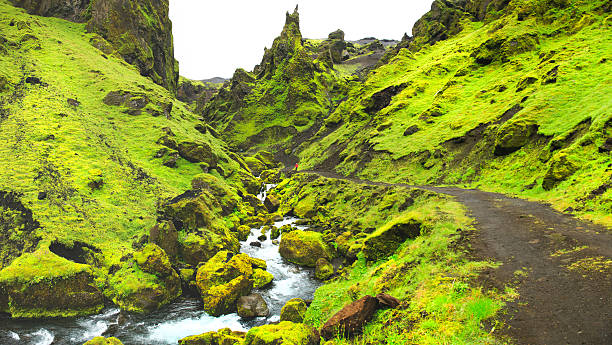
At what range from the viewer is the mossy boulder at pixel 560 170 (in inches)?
708

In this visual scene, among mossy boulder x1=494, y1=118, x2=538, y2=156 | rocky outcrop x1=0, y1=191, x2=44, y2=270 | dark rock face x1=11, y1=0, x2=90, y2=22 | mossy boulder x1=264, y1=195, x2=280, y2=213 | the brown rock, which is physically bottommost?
mossy boulder x1=264, y1=195, x2=280, y2=213

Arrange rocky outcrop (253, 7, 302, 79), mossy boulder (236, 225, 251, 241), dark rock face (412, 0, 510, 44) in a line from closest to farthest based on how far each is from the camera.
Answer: mossy boulder (236, 225, 251, 241) < dark rock face (412, 0, 510, 44) < rocky outcrop (253, 7, 302, 79)

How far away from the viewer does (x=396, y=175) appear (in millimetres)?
40000

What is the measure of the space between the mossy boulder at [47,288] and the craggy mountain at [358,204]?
111mm

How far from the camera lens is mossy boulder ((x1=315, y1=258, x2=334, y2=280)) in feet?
79.9

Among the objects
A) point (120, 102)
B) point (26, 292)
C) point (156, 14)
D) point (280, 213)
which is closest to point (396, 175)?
point (280, 213)

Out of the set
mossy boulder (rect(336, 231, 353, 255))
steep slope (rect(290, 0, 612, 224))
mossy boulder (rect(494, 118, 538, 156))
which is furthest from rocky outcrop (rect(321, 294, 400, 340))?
mossy boulder (rect(494, 118, 538, 156))

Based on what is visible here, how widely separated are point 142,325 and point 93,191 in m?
18.9

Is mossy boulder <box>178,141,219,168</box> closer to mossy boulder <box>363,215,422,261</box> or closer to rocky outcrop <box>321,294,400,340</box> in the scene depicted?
mossy boulder <box>363,215,422,261</box>

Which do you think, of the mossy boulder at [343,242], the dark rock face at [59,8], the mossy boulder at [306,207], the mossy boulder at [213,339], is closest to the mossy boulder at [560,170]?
the mossy boulder at [343,242]

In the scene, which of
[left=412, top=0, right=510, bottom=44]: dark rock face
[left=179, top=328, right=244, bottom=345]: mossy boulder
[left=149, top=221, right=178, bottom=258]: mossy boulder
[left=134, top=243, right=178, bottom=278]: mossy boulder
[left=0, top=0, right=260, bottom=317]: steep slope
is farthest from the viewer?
[left=412, top=0, right=510, bottom=44]: dark rock face

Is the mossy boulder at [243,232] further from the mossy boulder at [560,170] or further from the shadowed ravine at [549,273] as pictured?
the mossy boulder at [560,170]

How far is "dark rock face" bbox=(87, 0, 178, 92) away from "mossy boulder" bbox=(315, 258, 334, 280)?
3441 inches

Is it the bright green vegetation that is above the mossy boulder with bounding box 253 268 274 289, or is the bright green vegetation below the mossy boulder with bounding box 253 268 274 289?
above
